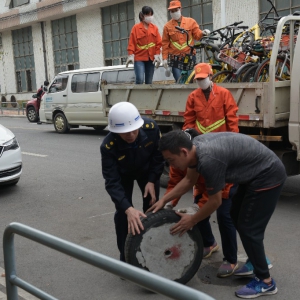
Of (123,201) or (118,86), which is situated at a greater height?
(118,86)

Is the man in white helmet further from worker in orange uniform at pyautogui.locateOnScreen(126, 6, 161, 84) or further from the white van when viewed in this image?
the white van

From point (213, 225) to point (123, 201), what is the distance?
7.24ft

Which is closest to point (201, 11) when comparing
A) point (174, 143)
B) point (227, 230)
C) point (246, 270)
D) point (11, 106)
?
point (11, 106)

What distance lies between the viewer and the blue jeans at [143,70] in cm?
960

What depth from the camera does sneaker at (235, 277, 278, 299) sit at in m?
4.30

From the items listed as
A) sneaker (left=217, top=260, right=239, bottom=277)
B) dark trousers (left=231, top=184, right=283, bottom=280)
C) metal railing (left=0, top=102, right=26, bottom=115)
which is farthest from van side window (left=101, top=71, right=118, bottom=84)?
metal railing (left=0, top=102, right=26, bottom=115)

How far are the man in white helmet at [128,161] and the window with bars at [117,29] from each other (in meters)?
24.2

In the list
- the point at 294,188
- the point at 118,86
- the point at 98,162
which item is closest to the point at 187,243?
the point at 294,188

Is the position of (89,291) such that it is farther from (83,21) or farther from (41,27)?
(41,27)

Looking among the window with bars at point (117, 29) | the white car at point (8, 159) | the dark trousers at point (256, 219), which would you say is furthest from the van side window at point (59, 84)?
the window with bars at point (117, 29)

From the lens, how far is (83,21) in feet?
102

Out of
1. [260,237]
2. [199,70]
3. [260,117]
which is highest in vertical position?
[199,70]

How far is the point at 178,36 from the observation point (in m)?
8.95

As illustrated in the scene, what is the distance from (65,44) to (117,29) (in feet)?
→ 16.7
